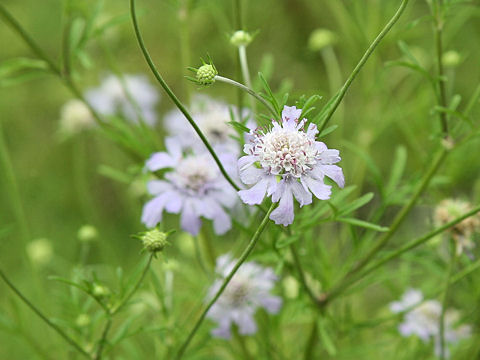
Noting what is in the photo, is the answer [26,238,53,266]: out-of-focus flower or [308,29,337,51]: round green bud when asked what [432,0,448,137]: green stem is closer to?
[308,29,337,51]: round green bud

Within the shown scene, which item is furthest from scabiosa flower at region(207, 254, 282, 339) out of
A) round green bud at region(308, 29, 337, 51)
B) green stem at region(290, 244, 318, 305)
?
round green bud at region(308, 29, 337, 51)

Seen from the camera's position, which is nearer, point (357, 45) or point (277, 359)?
point (277, 359)

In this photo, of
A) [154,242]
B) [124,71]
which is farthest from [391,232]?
[124,71]

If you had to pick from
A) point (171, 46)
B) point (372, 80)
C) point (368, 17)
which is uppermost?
point (171, 46)

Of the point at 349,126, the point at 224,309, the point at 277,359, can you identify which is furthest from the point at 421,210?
the point at 224,309

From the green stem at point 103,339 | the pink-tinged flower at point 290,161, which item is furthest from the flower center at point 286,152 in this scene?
the green stem at point 103,339

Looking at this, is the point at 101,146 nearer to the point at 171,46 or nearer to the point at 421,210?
the point at 171,46
